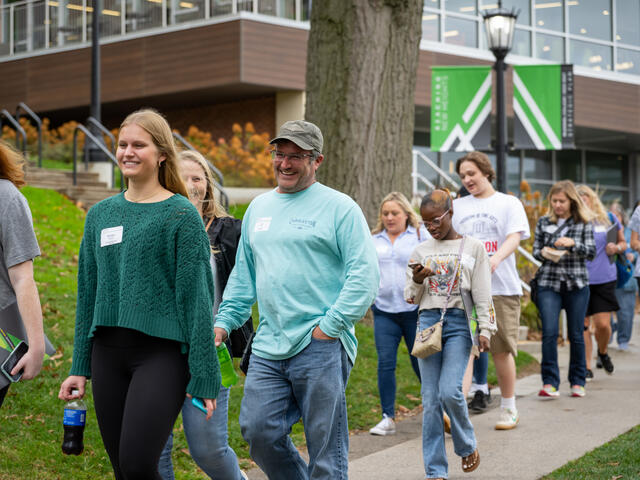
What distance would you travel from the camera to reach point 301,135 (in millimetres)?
4309

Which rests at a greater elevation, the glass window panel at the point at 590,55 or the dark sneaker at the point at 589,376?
the glass window panel at the point at 590,55

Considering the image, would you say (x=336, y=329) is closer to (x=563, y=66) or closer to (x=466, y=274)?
(x=466, y=274)

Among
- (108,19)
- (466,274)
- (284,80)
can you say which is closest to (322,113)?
(466,274)

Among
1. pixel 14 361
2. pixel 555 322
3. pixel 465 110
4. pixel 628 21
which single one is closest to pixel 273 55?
pixel 465 110

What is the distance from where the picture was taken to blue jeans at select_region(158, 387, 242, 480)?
4.48 m

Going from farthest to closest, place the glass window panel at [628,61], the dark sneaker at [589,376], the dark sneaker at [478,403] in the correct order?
the glass window panel at [628,61], the dark sneaker at [589,376], the dark sneaker at [478,403]

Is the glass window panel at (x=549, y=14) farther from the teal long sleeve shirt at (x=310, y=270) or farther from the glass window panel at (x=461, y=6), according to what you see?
the teal long sleeve shirt at (x=310, y=270)

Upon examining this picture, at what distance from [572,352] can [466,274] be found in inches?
127

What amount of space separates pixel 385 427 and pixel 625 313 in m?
6.36

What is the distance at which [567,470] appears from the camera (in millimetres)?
5887

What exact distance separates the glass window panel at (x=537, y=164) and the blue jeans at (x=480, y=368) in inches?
908

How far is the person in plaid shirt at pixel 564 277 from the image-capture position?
27.7 feet

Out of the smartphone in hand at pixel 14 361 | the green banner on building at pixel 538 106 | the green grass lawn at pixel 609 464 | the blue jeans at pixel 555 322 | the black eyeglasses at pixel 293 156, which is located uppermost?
the green banner on building at pixel 538 106

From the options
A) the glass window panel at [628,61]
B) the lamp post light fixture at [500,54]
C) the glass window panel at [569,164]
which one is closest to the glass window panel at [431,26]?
the glass window panel at [628,61]
